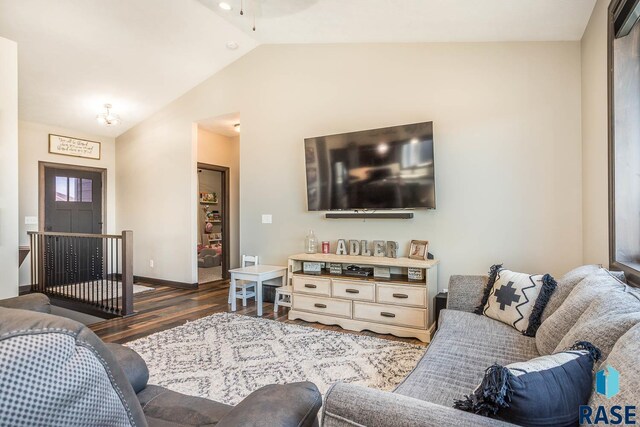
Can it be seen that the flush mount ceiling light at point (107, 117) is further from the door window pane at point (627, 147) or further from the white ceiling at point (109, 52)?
the door window pane at point (627, 147)

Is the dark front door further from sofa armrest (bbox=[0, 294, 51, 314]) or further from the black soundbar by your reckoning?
the black soundbar

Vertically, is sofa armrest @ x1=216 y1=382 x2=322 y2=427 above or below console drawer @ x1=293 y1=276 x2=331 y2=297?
above

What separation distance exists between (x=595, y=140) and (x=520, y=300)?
1.45 meters

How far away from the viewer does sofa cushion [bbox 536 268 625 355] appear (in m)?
1.52

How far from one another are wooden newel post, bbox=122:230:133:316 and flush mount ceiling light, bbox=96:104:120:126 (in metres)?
2.20

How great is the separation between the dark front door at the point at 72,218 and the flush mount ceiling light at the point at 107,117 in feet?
4.27

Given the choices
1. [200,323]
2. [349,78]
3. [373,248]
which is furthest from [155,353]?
[349,78]

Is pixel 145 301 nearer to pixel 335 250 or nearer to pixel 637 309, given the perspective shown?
pixel 335 250

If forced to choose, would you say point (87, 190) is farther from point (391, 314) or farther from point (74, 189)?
point (391, 314)

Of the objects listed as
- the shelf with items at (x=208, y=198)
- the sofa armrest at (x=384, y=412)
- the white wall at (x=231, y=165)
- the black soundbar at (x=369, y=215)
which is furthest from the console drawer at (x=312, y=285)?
the shelf with items at (x=208, y=198)

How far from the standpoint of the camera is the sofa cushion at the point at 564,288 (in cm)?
192

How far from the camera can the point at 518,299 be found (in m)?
2.20

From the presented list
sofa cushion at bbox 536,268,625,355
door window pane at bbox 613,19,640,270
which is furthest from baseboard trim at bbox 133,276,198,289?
door window pane at bbox 613,19,640,270

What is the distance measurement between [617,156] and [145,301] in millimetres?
5128
